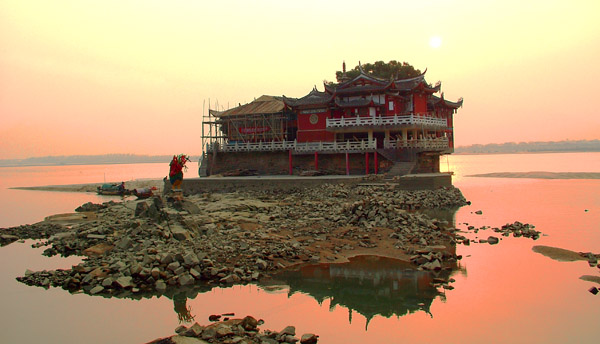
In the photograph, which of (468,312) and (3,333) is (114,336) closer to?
(3,333)

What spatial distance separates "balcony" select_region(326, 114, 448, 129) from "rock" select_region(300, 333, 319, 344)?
3262 cm

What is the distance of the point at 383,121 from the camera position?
1673 inches

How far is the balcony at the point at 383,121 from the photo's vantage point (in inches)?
1631

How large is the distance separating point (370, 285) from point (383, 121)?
2866 centimetres

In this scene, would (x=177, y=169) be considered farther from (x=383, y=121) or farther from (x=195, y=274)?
(x=383, y=121)

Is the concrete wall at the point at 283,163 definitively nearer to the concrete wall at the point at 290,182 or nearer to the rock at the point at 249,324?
the concrete wall at the point at 290,182

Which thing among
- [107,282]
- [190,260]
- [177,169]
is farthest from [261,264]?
[177,169]

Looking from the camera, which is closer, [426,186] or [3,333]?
[3,333]

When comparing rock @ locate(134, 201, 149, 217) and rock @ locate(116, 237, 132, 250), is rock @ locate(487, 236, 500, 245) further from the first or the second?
rock @ locate(134, 201, 149, 217)

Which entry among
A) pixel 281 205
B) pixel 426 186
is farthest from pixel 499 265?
pixel 426 186

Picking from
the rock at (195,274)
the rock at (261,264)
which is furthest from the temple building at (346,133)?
the rock at (195,274)

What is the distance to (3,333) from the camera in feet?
41.8

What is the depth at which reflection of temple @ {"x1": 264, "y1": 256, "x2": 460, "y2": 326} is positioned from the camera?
45.7 ft

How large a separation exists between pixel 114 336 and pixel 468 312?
33.1ft
